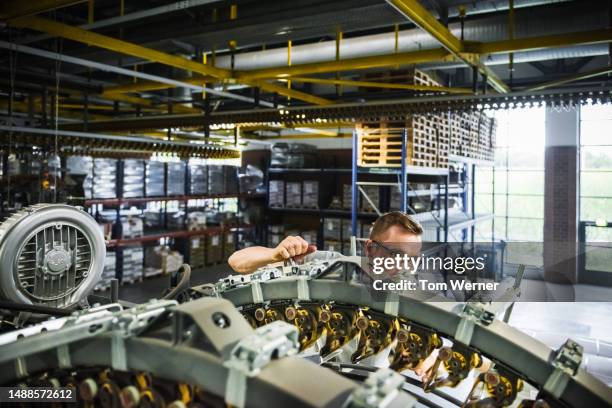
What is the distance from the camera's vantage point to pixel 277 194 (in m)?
12.2

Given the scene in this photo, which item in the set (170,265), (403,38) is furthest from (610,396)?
(170,265)

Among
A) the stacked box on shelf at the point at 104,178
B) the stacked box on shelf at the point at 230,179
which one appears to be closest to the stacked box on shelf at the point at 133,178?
the stacked box on shelf at the point at 104,178

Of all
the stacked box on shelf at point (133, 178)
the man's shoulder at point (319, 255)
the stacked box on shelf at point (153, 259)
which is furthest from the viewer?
the stacked box on shelf at point (153, 259)

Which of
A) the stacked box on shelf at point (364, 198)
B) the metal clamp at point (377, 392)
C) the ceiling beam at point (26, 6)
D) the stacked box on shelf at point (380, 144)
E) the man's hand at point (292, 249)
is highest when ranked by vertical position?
the ceiling beam at point (26, 6)

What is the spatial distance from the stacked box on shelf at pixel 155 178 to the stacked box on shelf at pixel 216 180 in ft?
4.70

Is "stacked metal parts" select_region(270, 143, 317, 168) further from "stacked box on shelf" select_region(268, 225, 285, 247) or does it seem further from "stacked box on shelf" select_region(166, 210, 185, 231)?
"stacked box on shelf" select_region(166, 210, 185, 231)

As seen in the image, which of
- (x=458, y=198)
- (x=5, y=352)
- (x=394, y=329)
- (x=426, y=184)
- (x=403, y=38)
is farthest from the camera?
(x=458, y=198)

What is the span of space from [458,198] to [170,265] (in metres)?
6.78

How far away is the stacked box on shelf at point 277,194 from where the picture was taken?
12148 mm

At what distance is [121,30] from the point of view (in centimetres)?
510

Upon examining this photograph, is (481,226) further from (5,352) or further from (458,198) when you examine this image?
(5,352)

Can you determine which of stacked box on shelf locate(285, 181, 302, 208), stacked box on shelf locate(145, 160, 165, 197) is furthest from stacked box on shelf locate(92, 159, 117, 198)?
stacked box on shelf locate(285, 181, 302, 208)

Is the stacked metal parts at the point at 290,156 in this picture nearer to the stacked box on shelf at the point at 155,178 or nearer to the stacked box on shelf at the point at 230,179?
the stacked box on shelf at the point at 230,179

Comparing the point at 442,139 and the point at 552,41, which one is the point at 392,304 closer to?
the point at 552,41
